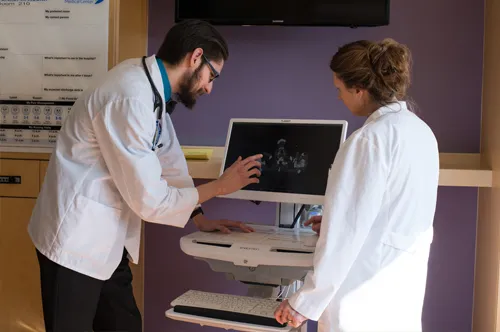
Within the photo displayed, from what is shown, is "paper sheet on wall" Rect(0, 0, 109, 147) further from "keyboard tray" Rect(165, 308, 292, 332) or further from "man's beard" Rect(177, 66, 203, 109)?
"keyboard tray" Rect(165, 308, 292, 332)

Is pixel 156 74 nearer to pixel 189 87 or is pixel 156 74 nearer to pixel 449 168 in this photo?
pixel 189 87

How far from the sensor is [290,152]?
2166mm

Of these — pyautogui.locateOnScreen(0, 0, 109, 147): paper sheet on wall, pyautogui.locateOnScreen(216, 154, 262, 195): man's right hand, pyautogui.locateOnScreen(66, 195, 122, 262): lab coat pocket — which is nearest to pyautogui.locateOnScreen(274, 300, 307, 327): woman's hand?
pyautogui.locateOnScreen(216, 154, 262, 195): man's right hand

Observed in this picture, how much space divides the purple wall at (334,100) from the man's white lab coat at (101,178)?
1047 millimetres

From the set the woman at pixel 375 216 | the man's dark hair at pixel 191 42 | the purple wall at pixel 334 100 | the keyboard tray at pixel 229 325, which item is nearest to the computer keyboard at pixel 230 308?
the keyboard tray at pixel 229 325

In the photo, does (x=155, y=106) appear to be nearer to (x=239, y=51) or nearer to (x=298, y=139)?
(x=298, y=139)

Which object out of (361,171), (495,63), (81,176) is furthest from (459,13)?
(81,176)

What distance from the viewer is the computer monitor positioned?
2105 millimetres

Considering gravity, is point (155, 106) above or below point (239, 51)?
below

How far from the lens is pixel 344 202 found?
1.57 metres

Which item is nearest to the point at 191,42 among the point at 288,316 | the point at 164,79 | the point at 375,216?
the point at 164,79

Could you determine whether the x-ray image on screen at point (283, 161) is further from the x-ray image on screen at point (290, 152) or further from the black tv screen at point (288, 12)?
the black tv screen at point (288, 12)

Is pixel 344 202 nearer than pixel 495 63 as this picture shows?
Yes

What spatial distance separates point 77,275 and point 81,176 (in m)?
0.30
